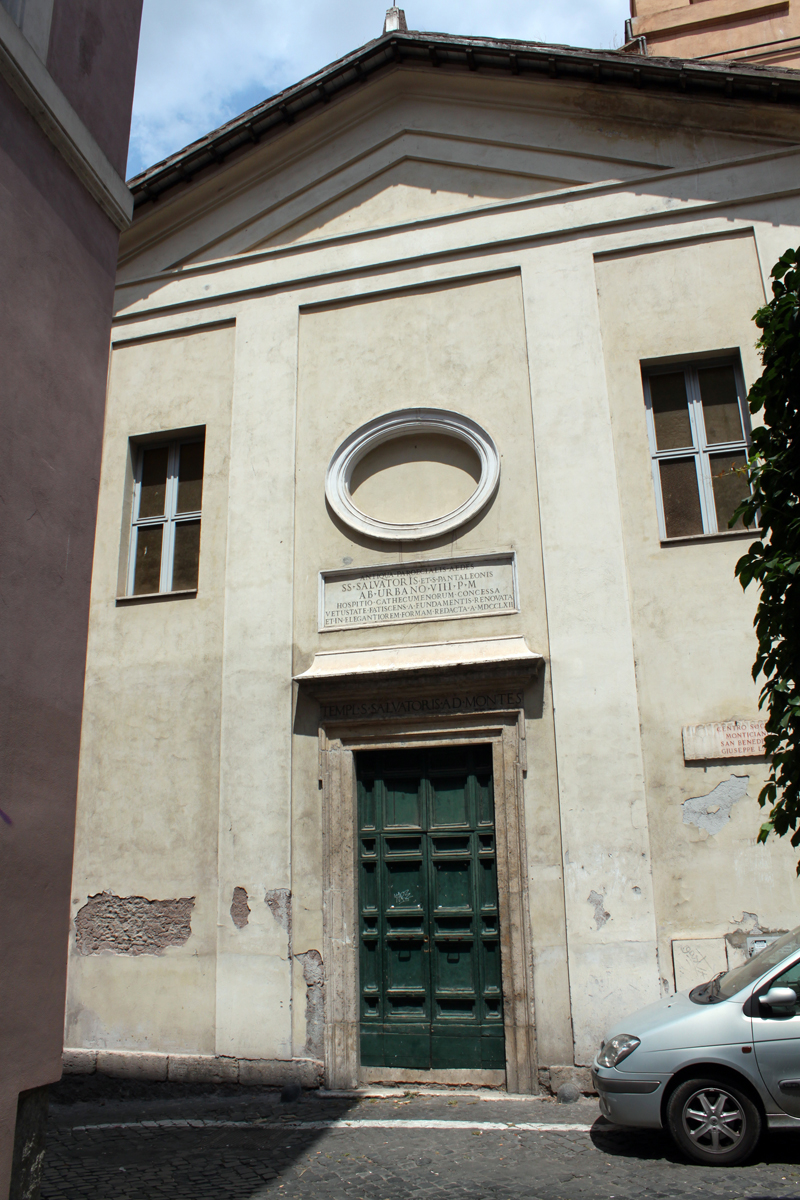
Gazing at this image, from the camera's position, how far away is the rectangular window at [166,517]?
9.74m

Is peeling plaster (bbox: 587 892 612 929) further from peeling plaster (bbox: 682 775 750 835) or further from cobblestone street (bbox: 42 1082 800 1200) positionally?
cobblestone street (bbox: 42 1082 800 1200)

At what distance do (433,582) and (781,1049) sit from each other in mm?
4645

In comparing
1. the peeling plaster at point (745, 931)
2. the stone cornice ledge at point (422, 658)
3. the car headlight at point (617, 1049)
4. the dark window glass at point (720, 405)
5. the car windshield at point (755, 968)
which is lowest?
the car headlight at point (617, 1049)

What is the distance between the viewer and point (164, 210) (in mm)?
10617

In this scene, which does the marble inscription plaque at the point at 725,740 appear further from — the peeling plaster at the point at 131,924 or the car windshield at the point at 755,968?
the peeling plaster at the point at 131,924

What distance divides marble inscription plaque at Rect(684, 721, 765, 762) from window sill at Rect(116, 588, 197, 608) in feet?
15.8

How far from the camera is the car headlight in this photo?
5922mm

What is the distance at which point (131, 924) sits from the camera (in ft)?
28.6

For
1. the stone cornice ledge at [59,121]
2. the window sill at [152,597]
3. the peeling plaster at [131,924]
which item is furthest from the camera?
the window sill at [152,597]

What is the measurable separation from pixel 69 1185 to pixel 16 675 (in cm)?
335

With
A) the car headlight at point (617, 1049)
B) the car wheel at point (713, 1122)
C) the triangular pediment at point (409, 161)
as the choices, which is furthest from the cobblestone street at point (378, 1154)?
the triangular pediment at point (409, 161)

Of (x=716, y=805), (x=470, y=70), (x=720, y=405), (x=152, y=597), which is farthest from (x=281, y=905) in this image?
(x=470, y=70)

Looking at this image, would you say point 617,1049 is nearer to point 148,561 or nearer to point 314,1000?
point 314,1000

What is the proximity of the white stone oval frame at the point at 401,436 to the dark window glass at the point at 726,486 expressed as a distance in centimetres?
196
